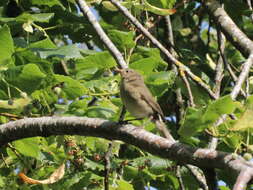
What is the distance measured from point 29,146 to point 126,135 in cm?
124

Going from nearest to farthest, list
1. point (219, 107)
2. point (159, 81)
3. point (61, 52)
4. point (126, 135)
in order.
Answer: point (219, 107)
point (126, 135)
point (159, 81)
point (61, 52)

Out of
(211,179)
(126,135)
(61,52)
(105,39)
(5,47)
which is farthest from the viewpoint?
(61,52)

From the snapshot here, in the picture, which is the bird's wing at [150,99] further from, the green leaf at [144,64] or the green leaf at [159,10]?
the green leaf at [159,10]

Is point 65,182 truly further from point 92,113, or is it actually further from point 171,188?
point 171,188

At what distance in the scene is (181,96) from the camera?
6098 millimetres

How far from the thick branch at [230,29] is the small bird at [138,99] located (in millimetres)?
880

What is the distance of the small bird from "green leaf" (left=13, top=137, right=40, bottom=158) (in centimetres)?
69

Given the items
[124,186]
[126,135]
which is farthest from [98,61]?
[126,135]

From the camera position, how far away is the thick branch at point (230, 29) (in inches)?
181

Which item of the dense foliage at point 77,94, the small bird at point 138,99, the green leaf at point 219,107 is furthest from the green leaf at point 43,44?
the green leaf at point 219,107

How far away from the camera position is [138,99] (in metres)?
4.30

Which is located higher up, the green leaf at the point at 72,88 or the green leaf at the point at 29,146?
the green leaf at the point at 72,88

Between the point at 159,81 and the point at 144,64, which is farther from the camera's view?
the point at 144,64

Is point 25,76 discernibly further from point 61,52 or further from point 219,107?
point 219,107
